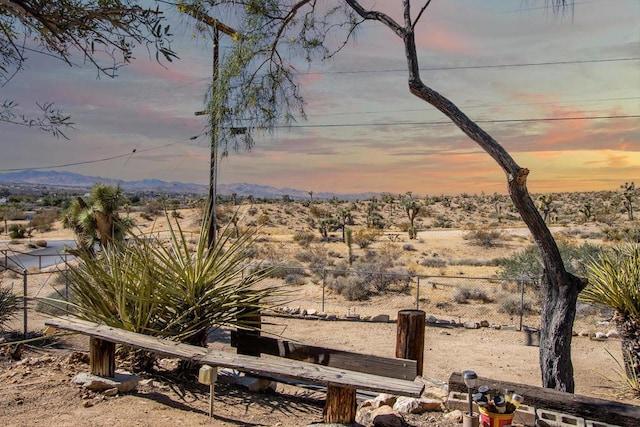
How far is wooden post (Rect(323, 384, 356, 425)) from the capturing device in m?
5.90

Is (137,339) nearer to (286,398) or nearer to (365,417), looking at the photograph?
(286,398)

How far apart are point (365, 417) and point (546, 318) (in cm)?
264

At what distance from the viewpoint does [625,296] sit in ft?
30.2

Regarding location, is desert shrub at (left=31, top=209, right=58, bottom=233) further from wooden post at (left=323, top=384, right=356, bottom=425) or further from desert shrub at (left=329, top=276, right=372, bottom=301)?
wooden post at (left=323, top=384, right=356, bottom=425)

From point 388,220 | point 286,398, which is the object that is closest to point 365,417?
point 286,398

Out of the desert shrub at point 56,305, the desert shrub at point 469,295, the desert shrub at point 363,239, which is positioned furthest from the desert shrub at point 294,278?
the desert shrub at point 363,239

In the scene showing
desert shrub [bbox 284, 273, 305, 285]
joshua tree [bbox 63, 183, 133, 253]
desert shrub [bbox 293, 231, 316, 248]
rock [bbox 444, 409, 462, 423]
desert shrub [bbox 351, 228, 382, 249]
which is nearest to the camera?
rock [bbox 444, 409, 462, 423]

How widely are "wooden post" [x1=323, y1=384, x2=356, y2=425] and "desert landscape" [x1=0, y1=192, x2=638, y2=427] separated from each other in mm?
761

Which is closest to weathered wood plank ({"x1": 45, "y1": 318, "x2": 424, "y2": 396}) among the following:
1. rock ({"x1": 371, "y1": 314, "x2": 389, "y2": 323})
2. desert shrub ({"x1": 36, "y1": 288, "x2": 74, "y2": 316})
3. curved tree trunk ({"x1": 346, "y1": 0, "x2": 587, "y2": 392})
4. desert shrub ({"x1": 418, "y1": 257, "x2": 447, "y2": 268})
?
desert shrub ({"x1": 36, "y1": 288, "x2": 74, "y2": 316})

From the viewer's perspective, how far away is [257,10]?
31.6 ft

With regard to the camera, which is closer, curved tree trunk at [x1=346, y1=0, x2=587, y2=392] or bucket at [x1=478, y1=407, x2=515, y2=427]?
bucket at [x1=478, y1=407, x2=515, y2=427]

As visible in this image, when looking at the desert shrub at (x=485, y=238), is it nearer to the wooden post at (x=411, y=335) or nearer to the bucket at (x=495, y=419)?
the wooden post at (x=411, y=335)

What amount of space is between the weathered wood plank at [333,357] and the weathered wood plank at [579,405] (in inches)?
34.1

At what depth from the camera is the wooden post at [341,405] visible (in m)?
5.90
